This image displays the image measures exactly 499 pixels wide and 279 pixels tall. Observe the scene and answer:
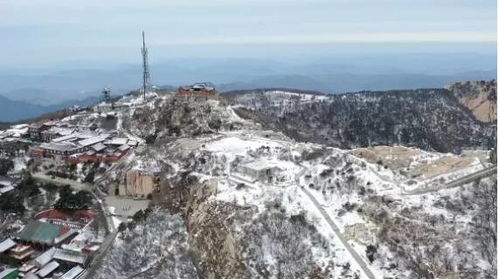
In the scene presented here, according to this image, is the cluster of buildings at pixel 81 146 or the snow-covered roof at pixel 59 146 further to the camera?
the snow-covered roof at pixel 59 146

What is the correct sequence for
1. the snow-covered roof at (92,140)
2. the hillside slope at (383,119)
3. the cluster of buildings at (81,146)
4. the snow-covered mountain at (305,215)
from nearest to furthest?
the snow-covered mountain at (305,215), the cluster of buildings at (81,146), the snow-covered roof at (92,140), the hillside slope at (383,119)

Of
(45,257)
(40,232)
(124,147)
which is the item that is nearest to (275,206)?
(45,257)

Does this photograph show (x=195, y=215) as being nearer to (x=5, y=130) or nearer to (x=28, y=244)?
(x=28, y=244)

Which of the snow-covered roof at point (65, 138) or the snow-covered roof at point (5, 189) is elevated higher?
the snow-covered roof at point (65, 138)

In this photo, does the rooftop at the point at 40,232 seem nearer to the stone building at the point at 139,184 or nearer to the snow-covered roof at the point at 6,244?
the snow-covered roof at the point at 6,244

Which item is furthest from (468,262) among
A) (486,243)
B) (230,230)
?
(230,230)

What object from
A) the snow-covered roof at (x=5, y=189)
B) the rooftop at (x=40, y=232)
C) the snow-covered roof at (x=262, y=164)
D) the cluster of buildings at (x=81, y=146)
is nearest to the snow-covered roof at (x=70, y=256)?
the rooftop at (x=40, y=232)

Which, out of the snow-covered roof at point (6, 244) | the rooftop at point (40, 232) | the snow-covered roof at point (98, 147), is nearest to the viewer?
the snow-covered roof at point (6, 244)

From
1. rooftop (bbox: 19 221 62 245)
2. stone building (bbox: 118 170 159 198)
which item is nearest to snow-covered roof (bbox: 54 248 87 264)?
rooftop (bbox: 19 221 62 245)
